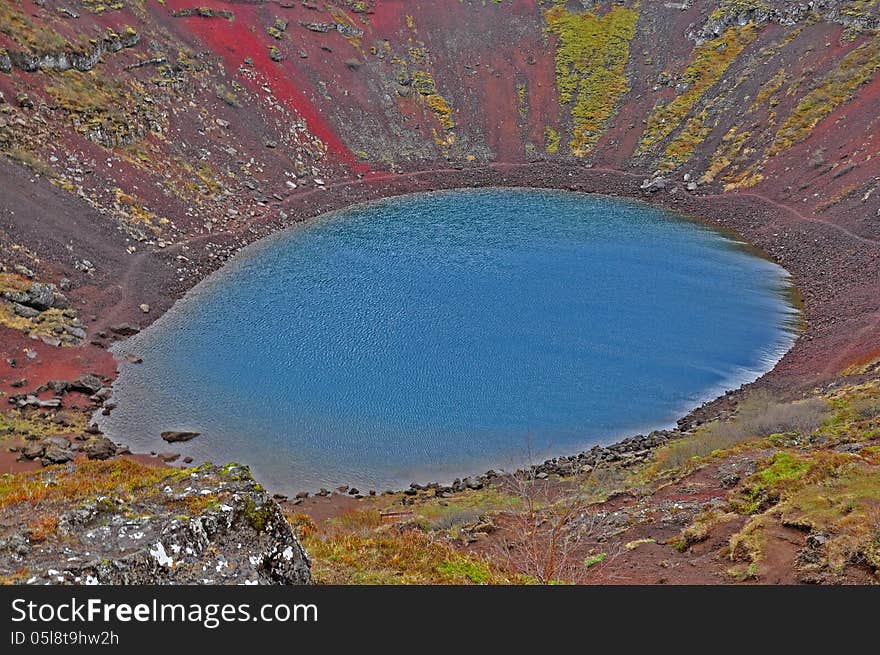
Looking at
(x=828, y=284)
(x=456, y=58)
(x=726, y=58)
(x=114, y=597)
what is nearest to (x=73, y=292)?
(x=114, y=597)

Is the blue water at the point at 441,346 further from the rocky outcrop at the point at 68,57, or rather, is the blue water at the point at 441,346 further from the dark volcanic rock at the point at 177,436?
the rocky outcrop at the point at 68,57

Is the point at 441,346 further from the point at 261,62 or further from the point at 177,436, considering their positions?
the point at 261,62

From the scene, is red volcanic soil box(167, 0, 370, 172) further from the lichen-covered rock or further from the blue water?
the lichen-covered rock

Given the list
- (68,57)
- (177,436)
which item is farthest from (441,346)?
(68,57)

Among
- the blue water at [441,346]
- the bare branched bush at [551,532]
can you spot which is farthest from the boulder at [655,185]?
the bare branched bush at [551,532]

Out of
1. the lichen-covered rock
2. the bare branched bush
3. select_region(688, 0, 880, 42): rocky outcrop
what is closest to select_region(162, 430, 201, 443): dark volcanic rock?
the bare branched bush

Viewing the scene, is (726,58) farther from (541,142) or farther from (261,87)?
(261,87)
